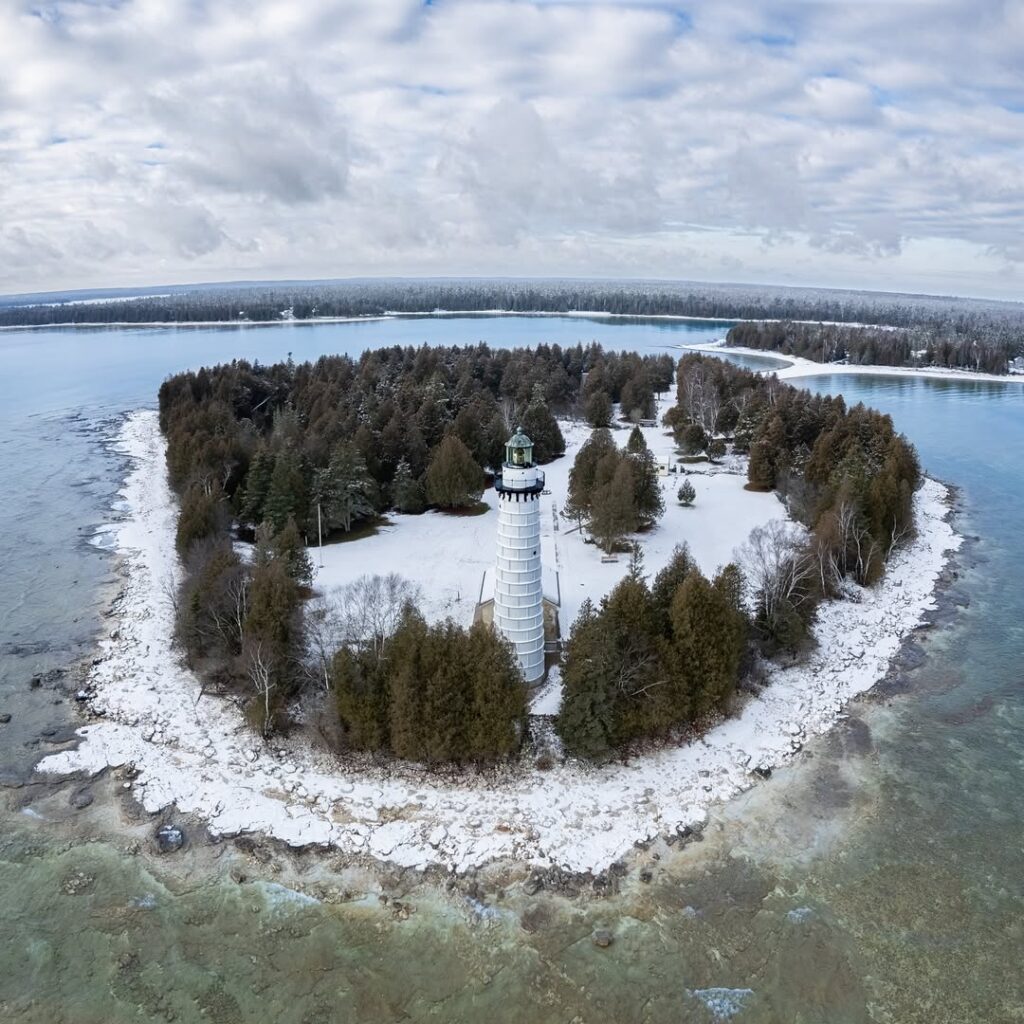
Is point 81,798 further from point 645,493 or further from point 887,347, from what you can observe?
point 887,347

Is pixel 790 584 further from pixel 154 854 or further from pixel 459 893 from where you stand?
pixel 154 854

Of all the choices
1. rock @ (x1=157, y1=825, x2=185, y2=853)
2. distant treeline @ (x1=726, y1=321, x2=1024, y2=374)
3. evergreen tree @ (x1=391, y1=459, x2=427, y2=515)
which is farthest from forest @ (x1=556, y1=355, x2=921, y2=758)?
distant treeline @ (x1=726, y1=321, x2=1024, y2=374)

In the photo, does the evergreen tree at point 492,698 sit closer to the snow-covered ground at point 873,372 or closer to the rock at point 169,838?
the rock at point 169,838

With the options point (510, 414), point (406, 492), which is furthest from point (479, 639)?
point (510, 414)

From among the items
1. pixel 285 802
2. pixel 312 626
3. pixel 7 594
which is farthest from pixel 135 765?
pixel 7 594

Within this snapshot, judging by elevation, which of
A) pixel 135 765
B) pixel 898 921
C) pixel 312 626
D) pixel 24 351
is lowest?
pixel 898 921

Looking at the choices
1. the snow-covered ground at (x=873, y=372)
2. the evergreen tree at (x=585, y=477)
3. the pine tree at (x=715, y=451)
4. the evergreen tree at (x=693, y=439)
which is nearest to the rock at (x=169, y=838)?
the evergreen tree at (x=585, y=477)
